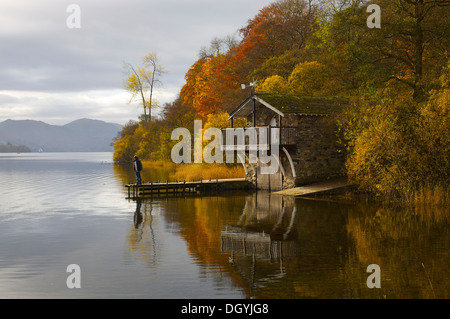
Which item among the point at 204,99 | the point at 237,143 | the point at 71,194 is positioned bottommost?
the point at 71,194

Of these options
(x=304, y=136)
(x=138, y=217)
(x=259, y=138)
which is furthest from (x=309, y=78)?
(x=138, y=217)

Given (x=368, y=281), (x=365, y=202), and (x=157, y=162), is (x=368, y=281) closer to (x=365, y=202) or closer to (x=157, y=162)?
(x=365, y=202)

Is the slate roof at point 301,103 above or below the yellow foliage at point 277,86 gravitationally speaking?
below

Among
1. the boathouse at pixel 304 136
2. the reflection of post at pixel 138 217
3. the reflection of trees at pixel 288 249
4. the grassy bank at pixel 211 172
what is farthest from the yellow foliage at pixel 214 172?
the reflection of trees at pixel 288 249

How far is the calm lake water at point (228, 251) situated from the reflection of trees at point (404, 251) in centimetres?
3

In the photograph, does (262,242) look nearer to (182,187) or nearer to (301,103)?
(301,103)

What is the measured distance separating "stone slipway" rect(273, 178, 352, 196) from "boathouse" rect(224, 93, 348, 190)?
65cm

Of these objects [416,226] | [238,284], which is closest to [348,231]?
[416,226]

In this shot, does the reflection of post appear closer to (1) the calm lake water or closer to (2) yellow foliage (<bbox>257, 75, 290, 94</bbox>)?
(1) the calm lake water

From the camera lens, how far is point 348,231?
55.9 ft

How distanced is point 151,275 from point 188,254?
240 cm

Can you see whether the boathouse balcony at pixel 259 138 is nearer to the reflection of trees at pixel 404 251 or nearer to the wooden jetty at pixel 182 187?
the wooden jetty at pixel 182 187

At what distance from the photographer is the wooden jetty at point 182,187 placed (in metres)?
31.6
